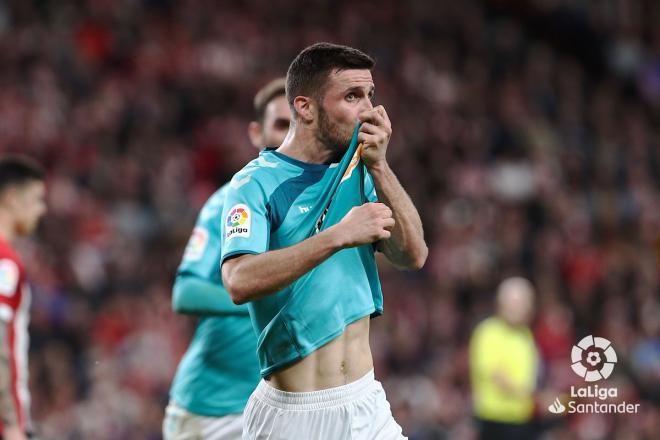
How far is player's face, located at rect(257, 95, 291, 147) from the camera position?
549 centimetres

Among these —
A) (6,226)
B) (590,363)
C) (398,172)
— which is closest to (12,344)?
(6,226)

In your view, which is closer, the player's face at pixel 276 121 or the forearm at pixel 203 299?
the forearm at pixel 203 299

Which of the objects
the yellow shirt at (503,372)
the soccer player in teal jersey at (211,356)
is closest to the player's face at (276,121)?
the soccer player in teal jersey at (211,356)

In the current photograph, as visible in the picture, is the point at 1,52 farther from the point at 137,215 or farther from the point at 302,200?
the point at 302,200

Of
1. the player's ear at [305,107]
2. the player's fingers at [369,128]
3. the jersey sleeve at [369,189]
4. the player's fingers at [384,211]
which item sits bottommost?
the player's fingers at [384,211]

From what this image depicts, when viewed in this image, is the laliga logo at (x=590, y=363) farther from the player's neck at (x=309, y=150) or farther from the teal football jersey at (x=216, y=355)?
the player's neck at (x=309, y=150)

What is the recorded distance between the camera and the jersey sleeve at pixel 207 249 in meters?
5.29

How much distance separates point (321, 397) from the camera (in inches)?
152

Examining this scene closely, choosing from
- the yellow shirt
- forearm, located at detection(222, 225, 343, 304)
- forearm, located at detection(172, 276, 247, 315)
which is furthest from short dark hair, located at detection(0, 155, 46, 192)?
the yellow shirt

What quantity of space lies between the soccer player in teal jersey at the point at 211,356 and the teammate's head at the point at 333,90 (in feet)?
4.66

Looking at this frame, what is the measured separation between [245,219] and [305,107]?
1.75ft

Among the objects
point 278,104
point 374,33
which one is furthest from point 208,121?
point 278,104

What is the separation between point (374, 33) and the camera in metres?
17.0

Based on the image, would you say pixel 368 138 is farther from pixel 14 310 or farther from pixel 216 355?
pixel 14 310
